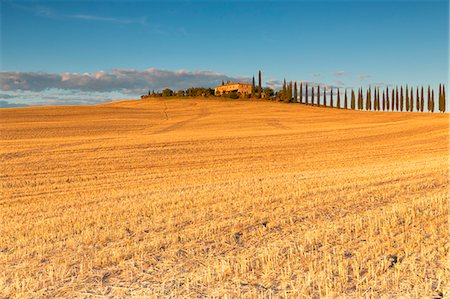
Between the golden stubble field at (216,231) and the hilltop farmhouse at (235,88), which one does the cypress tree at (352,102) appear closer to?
the hilltop farmhouse at (235,88)

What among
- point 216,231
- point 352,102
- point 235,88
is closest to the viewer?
point 216,231

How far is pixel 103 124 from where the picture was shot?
4497 cm

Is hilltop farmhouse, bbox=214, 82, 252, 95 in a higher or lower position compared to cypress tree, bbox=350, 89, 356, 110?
higher

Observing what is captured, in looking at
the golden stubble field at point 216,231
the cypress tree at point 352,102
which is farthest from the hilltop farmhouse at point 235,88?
the golden stubble field at point 216,231

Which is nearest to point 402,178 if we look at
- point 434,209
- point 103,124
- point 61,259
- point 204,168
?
point 434,209

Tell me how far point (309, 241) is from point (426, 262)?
1981mm

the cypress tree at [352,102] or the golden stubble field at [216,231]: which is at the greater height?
the cypress tree at [352,102]

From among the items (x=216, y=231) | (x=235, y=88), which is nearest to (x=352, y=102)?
(x=235, y=88)

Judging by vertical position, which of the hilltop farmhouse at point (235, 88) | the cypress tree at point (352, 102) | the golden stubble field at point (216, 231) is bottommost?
the golden stubble field at point (216, 231)

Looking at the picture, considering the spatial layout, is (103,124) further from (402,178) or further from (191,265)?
(191,265)

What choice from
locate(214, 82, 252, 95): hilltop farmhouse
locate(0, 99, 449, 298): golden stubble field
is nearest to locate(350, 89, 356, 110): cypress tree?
locate(214, 82, 252, 95): hilltop farmhouse

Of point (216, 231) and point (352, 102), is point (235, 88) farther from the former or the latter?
point (216, 231)

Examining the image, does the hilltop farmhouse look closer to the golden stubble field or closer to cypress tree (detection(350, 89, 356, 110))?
cypress tree (detection(350, 89, 356, 110))

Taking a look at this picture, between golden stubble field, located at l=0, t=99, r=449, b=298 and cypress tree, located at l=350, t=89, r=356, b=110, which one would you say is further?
cypress tree, located at l=350, t=89, r=356, b=110
